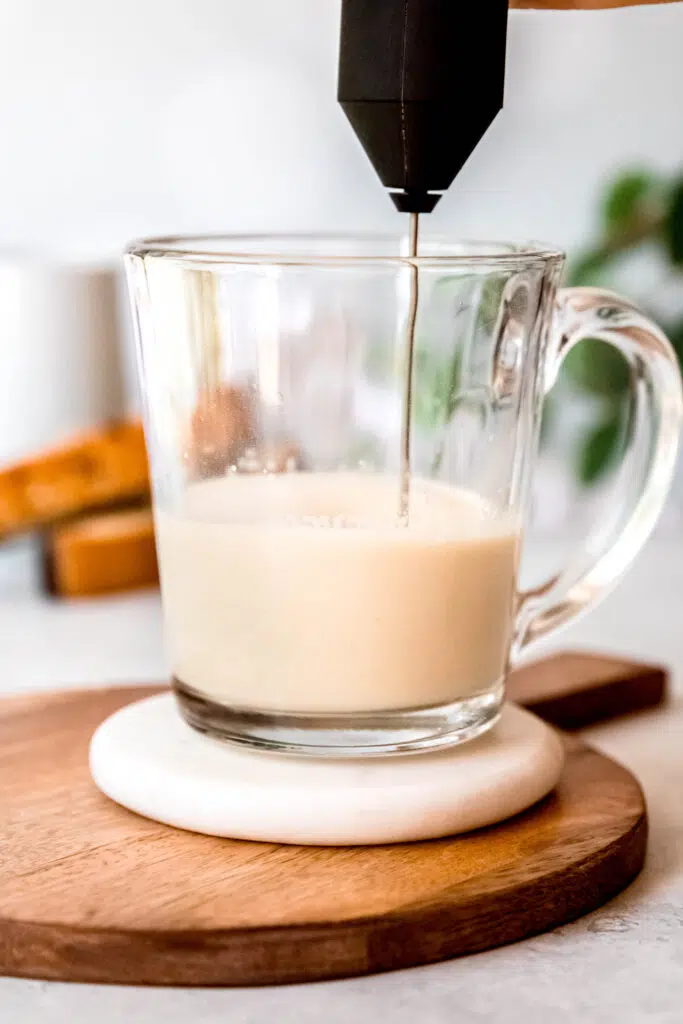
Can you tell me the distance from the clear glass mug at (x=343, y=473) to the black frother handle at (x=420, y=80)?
0.04 m

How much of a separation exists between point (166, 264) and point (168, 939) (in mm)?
242

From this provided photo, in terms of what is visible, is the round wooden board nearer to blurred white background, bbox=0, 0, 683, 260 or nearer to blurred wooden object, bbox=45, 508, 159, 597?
blurred wooden object, bbox=45, 508, 159, 597

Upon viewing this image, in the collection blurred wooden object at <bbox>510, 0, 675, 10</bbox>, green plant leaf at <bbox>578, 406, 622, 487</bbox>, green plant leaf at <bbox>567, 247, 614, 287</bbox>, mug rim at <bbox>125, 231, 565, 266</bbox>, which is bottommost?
green plant leaf at <bbox>578, 406, 622, 487</bbox>

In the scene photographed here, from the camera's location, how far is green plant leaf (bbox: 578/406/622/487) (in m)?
1.44

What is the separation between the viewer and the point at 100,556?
109cm

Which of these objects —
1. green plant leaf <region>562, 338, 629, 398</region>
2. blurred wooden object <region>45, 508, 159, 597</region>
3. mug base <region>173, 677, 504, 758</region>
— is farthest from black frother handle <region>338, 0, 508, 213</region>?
green plant leaf <region>562, 338, 629, 398</region>

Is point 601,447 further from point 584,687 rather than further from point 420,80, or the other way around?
point 420,80

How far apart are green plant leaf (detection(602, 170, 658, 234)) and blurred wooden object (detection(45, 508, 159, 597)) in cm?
62

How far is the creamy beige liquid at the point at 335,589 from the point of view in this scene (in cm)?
51

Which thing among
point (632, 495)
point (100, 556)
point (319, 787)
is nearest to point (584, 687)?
point (632, 495)

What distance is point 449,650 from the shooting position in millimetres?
535

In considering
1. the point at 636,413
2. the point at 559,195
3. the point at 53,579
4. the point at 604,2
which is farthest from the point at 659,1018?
the point at 559,195

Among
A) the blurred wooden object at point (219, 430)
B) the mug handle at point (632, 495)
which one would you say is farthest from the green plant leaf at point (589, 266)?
the blurred wooden object at point (219, 430)

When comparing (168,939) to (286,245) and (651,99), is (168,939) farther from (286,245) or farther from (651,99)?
(651,99)
